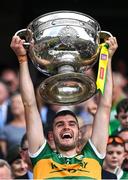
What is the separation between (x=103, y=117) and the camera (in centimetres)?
648

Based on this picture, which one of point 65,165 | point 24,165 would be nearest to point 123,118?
point 24,165

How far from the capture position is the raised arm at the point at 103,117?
641 cm

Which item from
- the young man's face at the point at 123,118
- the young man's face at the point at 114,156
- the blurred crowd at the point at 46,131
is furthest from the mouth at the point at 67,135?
the young man's face at the point at 123,118

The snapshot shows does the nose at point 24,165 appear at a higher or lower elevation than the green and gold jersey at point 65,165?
lower

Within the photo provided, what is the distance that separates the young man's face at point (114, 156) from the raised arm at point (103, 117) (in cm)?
97

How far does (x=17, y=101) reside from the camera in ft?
29.4

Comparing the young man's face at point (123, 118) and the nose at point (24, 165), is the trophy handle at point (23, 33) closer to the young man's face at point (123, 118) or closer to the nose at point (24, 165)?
the nose at point (24, 165)

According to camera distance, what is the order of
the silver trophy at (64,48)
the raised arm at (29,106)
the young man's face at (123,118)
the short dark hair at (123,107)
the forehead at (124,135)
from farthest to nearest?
the short dark hair at (123,107) → the young man's face at (123,118) → the forehead at (124,135) → the raised arm at (29,106) → the silver trophy at (64,48)

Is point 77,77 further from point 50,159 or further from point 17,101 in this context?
point 17,101

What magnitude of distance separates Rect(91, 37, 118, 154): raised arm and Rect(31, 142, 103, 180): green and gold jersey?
8 centimetres

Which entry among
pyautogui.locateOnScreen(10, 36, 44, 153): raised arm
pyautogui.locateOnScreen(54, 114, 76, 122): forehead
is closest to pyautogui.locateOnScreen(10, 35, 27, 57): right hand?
pyautogui.locateOnScreen(10, 36, 44, 153): raised arm

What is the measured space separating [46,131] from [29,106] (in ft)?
3.91

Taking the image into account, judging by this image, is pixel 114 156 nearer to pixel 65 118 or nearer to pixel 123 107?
pixel 123 107

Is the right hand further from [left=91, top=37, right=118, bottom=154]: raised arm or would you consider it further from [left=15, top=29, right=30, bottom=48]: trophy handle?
[left=91, top=37, right=118, bottom=154]: raised arm
